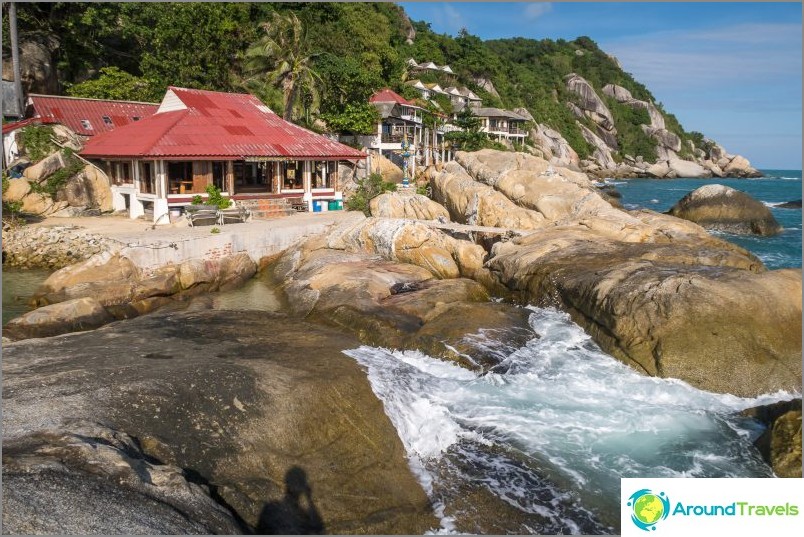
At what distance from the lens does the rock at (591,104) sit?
105 m

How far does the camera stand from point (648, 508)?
23.2ft

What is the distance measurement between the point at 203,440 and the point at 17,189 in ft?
80.5

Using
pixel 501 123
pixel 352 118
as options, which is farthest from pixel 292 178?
pixel 501 123

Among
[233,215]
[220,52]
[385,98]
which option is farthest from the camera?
[385,98]

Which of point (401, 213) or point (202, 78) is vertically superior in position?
point (202, 78)

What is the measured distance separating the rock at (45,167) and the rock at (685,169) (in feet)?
316

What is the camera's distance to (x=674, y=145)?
362 feet

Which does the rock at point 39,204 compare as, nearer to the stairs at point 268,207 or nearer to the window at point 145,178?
the window at point 145,178

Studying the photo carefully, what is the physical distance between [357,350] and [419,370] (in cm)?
154

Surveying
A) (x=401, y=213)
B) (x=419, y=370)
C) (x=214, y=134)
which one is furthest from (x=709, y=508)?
(x=214, y=134)

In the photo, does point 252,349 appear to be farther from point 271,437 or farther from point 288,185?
point 288,185

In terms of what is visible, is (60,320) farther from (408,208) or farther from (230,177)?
(408,208)

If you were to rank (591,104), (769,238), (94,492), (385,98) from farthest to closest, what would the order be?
(591,104), (385,98), (769,238), (94,492)

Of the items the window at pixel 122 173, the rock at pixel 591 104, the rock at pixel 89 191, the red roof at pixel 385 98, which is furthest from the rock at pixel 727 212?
the rock at pixel 591 104
